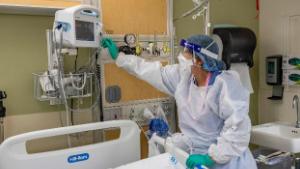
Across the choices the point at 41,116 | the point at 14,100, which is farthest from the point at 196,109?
the point at 14,100

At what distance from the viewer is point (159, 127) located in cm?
195

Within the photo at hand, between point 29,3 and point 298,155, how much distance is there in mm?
2516

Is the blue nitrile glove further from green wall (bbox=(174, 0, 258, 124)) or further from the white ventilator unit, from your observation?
green wall (bbox=(174, 0, 258, 124))

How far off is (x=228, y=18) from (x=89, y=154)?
1821 millimetres

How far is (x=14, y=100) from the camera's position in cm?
182

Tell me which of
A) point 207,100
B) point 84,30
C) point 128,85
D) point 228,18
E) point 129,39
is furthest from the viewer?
point 228,18

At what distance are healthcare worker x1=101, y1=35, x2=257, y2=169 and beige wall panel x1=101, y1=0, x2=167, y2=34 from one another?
18 cm

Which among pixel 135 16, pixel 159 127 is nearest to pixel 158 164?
pixel 159 127

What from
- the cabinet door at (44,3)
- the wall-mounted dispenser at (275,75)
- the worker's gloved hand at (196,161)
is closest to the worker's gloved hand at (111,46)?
the cabinet door at (44,3)

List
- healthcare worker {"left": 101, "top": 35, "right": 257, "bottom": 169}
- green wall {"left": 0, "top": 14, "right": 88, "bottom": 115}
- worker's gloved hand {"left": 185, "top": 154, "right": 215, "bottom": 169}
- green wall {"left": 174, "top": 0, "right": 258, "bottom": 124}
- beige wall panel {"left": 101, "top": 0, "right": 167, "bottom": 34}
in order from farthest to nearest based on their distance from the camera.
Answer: green wall {"left": 174, "top": 0, "right": 258, "bottom": 124} → beige wall panel {"left": 101, "top": 0, "right": 167, "bottom": 34} → green wall {"left": 0, "top": 14, "right": 88, "bottom": 115} → healthcare worker {"left": 101, "top": 35, "right": 257, "bottom": 169} → worker's gloved hand {"left": 185, "top": 154, "right": 215, "bottom": 169}

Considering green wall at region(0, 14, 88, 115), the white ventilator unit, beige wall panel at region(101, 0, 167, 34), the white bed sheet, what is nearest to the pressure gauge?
beige wall panel at region(101, 0, 167, 34)

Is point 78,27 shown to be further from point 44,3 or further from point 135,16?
point 135,16

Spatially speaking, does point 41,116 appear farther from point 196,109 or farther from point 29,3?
point 196,109

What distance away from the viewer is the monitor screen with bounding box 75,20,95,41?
1.57 m
